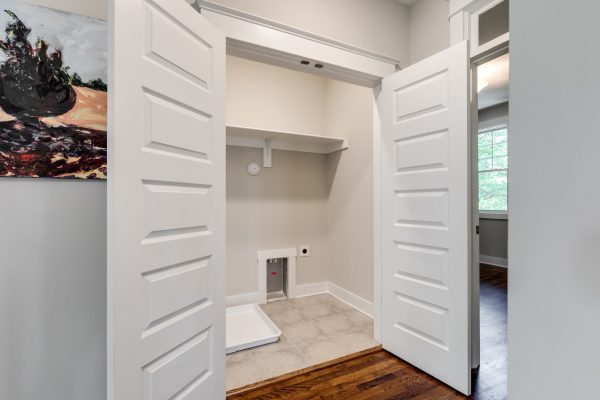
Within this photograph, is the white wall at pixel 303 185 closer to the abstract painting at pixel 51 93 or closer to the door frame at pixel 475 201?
the door frame at pixel 475 201

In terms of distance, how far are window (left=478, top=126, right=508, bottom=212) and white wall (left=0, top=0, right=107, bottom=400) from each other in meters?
5.84

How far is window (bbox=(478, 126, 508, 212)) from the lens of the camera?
4.85m

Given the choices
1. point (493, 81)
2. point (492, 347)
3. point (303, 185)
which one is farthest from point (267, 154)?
point (493, 81)

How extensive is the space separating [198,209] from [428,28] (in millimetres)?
2171

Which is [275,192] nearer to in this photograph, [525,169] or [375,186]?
[375,186]

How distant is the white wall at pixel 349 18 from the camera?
1683 millimetres

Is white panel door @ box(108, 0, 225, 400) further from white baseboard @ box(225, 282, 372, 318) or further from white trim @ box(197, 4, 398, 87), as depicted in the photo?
white baseboard @ box(225, 282, 372, 318)

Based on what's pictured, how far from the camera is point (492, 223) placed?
5.00m

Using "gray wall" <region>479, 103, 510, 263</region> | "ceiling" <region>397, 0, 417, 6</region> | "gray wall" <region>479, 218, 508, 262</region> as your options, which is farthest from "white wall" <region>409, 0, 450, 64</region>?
"gray wall" <region>479, 218, 508, 262</region>

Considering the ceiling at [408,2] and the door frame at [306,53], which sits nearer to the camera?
the door frame at [306,53]

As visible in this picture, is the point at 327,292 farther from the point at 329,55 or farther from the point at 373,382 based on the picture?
the point at 329,55

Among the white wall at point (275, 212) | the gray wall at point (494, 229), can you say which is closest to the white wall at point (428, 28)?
the white wall at point (275, 212)

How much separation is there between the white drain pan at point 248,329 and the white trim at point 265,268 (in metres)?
0.23

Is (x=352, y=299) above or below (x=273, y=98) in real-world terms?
below
